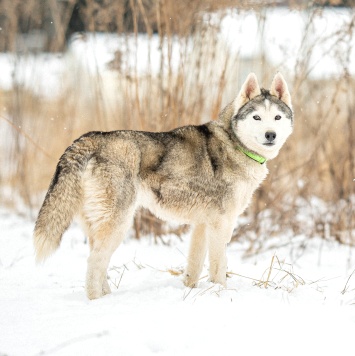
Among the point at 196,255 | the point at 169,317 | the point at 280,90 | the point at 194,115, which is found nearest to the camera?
the point at 169,317

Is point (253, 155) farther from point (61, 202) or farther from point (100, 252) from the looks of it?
point (61, 202)

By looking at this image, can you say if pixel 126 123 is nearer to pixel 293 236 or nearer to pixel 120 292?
pixel 293 236

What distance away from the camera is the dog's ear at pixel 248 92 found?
3.95 metres

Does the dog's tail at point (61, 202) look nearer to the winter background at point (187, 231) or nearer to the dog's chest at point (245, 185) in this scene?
the winter background at point (187, 231)

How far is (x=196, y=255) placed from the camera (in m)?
3.92

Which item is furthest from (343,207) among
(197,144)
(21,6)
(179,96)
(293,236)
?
(21,6)

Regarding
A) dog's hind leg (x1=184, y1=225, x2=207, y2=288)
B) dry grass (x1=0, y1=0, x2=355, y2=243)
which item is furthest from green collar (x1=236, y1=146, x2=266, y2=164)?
dry grass (x1=0, y1=0, x2=355, y2=243)

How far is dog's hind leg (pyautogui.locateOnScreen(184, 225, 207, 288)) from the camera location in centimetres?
389

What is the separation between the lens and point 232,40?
5297 millimetres

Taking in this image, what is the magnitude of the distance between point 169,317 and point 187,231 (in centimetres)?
302

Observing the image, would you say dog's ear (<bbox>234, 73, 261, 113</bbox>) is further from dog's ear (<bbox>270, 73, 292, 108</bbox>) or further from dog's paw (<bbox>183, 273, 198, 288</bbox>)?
dog's paw (<bbox>183, 273, 198, 288</bbox>)

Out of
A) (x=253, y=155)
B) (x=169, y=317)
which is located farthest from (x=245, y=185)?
(x=169, y=317)

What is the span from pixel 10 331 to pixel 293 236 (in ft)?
12.4

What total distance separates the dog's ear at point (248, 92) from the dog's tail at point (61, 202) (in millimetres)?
1107
